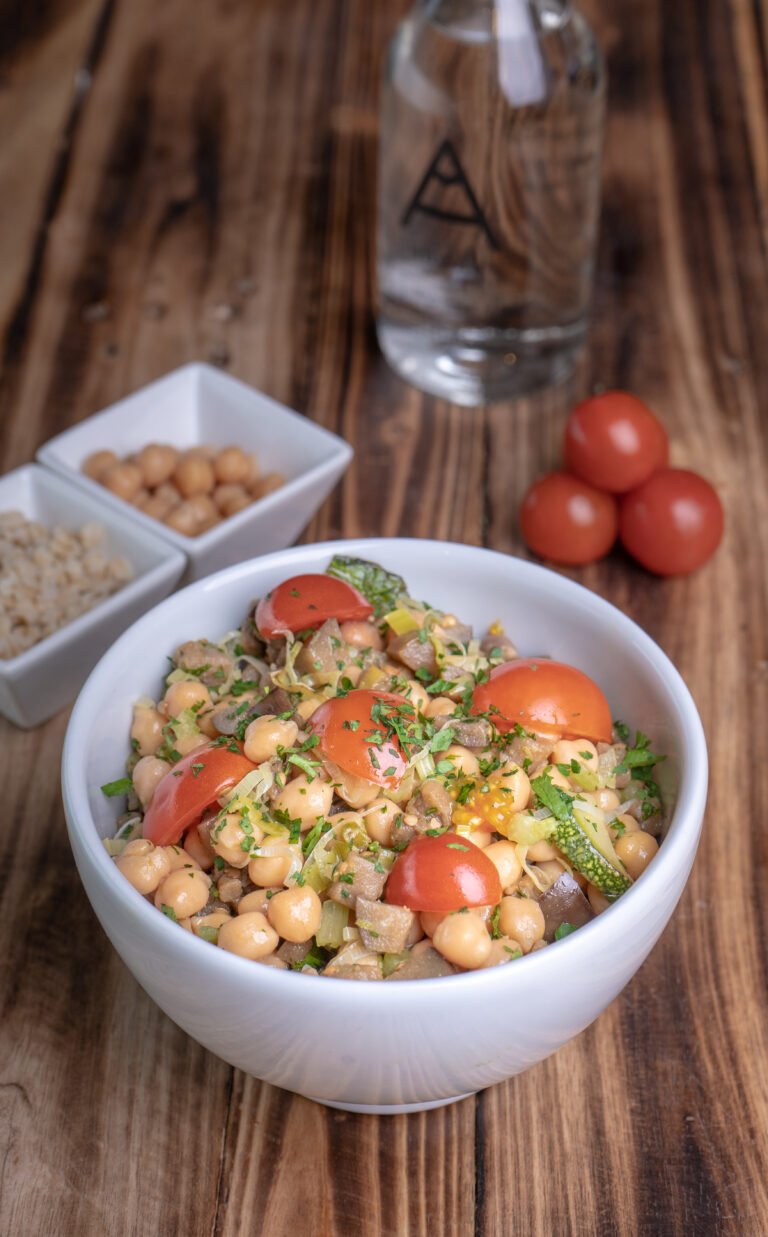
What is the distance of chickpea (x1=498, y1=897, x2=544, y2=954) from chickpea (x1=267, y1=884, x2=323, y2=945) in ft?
0.69

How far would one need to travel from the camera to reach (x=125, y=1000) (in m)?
1.83

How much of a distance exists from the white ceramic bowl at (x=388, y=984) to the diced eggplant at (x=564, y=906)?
0.29ft

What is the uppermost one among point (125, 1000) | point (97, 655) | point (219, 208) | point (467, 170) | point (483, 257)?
point (467, 170)

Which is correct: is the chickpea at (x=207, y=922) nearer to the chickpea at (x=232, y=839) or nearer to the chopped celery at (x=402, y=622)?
the chickpea at (x=232, y=839)

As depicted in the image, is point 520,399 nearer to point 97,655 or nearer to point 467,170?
point 467,170

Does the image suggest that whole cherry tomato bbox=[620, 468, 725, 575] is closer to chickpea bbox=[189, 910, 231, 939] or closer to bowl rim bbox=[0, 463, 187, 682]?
bowl rim bbox=[0, 463, 187, 682]

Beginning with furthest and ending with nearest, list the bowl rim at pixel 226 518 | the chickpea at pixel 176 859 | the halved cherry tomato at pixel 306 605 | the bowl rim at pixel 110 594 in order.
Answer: the bowl rim at pixel 226 518, the bowl rim at pixel 110 594, the halved cherry tomato at pixel 306 605, the chickpea at pixel 176 859

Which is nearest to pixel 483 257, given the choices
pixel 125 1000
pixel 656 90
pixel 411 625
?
pixel 411 625

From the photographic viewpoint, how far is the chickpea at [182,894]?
1533 mm

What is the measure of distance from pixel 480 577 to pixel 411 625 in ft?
0.43

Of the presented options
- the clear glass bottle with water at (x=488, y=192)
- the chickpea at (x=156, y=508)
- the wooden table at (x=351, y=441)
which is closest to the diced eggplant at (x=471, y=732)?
the wooden table at (x=351, y=441)

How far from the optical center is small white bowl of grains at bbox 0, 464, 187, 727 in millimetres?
2104

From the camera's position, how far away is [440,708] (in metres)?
1.76

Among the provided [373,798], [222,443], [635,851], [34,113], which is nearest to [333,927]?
[373,798]
